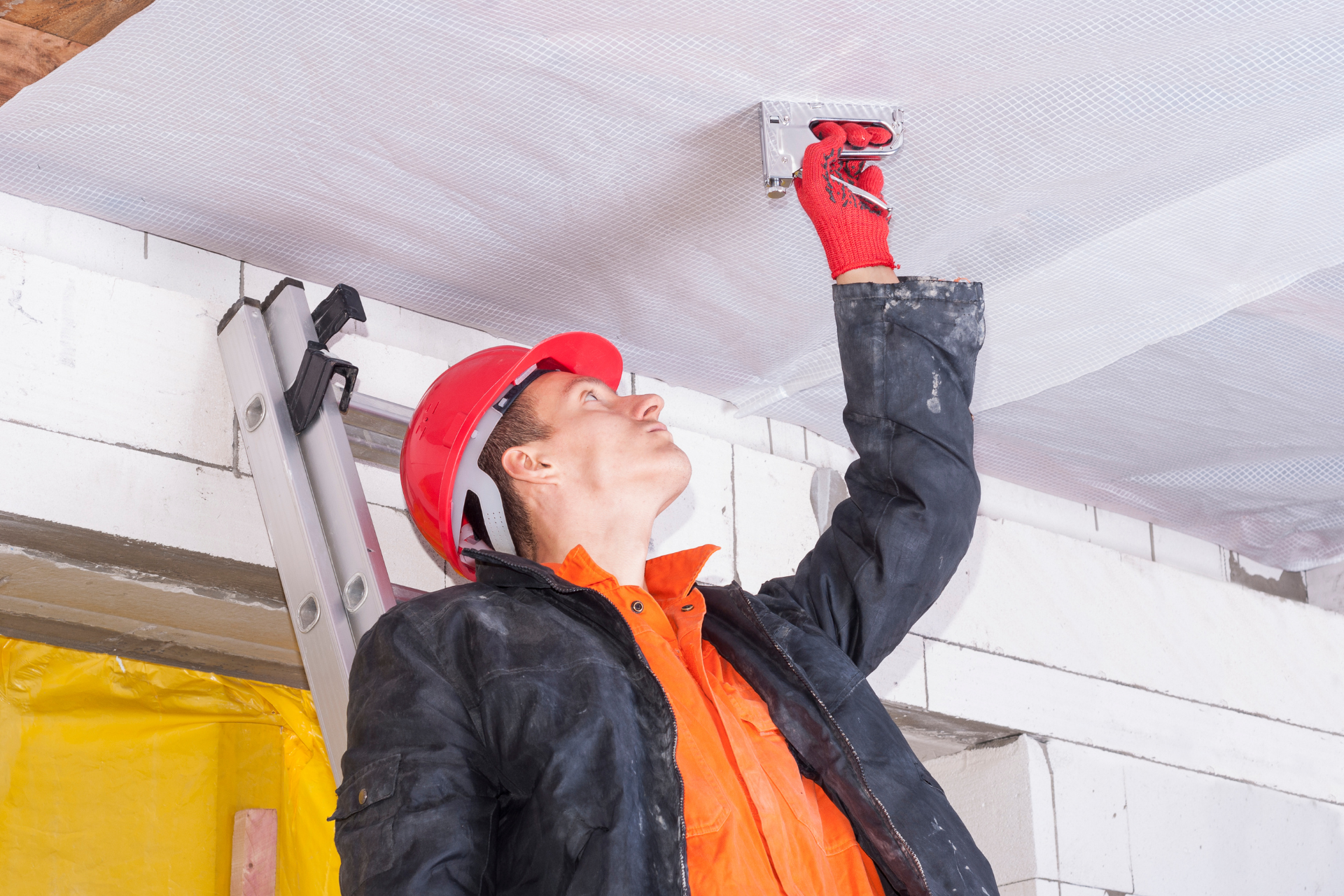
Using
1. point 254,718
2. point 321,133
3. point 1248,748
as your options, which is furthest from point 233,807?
point 1248,748

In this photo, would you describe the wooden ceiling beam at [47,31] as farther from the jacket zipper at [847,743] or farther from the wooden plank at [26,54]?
the jacket zipper at [847,743]

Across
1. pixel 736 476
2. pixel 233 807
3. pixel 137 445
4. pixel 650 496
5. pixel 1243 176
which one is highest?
pixel 1243 176

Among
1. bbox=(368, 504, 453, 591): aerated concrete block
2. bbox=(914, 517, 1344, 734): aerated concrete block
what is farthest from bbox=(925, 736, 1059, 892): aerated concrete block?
bbox=(368, 504, 453, 591): aerated concrete block

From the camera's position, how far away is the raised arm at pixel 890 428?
5.51 feet

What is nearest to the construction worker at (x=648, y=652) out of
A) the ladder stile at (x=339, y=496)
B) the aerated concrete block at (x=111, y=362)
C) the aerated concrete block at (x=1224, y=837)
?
the ladder stile at (x=339, y=496)

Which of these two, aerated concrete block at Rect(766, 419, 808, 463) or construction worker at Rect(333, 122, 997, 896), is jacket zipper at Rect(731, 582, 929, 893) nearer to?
construction worker at Rect(333, 122, 997, 896)

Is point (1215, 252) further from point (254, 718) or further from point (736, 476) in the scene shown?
point (254, 718)

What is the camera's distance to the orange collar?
163 centimetres

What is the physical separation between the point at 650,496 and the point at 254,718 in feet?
3.04

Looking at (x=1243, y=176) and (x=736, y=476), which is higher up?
(x=1243, y=176)

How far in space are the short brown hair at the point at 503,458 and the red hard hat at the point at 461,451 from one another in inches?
0.4

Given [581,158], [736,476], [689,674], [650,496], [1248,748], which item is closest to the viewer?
[689,674]

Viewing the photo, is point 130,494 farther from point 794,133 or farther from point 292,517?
point 794,133

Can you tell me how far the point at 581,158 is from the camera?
1909 millimetres
